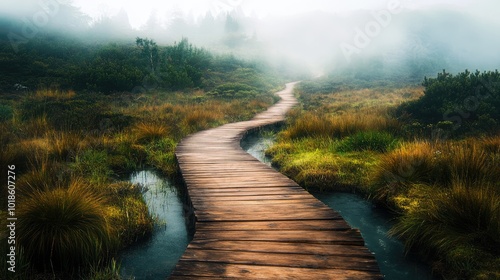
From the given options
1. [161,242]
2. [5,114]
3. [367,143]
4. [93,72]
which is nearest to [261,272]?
[161,242]

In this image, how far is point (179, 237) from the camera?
14.7 feet

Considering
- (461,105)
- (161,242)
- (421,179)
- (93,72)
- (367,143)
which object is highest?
(93,72)

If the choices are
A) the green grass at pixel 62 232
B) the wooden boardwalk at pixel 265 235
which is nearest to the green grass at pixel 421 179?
the wooden boardwalk at pixel 265 235

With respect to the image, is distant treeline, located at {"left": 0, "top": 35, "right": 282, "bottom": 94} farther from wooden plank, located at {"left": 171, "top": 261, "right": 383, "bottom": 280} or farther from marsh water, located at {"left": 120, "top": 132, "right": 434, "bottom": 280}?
wooden plank, located at {"left": 171, "top": 261, "right": 383, "bottom": 280}

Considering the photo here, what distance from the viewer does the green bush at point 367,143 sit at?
8.04 m

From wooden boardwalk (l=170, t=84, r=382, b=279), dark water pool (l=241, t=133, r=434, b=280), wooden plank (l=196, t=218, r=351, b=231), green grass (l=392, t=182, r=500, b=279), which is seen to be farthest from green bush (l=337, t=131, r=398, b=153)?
wooden plank (l=196, t=218, r=351, b=231)

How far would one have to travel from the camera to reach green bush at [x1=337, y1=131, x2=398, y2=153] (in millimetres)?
8039

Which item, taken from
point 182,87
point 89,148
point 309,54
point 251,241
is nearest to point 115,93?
point 182,87

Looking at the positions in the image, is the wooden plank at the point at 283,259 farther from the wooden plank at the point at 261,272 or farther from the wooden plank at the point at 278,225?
the wooden plank at the point at 278,225

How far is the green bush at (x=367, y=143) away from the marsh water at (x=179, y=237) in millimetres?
2312

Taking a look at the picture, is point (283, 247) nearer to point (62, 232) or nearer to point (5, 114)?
point (62, 232)

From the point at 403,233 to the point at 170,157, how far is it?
582 cm

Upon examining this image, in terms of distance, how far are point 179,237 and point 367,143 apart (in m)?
5.54

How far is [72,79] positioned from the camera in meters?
21.7
